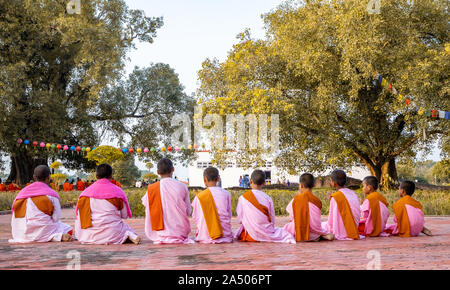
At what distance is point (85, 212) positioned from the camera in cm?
753

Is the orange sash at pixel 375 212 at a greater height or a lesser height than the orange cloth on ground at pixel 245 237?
greater

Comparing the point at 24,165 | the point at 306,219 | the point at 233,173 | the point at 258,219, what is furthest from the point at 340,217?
the point at 233,173

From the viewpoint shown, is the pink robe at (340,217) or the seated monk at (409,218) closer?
the pink robe at (340,217)

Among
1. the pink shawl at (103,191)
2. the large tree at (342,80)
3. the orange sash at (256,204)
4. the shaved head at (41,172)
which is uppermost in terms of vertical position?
the large tree at (342,80)

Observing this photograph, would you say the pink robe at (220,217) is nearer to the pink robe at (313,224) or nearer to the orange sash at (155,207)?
the orange sash at (155,207)

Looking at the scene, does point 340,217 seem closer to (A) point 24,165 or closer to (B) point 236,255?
(B) point 236,255

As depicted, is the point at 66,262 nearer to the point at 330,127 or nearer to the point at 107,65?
the point at 330,127

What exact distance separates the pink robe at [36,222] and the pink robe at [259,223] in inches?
120

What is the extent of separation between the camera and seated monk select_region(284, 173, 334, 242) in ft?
25.8

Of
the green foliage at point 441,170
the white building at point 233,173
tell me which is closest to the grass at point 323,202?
the green foliage at point 441,170

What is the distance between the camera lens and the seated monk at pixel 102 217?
7.48 m

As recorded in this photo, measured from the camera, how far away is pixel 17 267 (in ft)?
17.0

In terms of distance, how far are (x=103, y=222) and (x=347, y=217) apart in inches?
163

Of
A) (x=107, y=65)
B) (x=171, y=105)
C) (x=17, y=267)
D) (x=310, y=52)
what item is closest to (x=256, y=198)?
(x=17, y=267)
